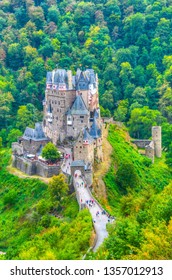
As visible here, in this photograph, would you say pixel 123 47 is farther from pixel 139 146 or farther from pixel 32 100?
pixel 139 146

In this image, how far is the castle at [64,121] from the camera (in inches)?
2608

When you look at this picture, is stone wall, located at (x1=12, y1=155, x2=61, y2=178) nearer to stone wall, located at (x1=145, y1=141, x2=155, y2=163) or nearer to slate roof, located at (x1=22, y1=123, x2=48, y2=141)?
slate roof, located at (x1=22, y1=123, x2=48, y2=141)

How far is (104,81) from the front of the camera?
11056 centimetres

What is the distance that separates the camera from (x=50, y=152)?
64.8 meters

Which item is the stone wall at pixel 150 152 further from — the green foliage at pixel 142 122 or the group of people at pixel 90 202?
the group of people at pixel 90 202

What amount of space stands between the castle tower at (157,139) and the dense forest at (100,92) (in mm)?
1296

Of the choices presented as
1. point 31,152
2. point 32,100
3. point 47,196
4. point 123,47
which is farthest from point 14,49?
point 47,196

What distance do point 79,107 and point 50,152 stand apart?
6.68 meters

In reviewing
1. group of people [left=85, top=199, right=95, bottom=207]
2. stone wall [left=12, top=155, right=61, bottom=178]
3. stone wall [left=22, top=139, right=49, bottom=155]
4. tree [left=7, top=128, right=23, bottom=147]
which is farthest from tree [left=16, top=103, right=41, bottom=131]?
group of people [left=85, top=199, right=95, bottom=207]

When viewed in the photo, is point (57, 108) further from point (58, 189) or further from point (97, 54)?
point (97, 54)

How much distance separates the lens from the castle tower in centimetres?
8250

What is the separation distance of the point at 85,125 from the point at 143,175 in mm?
12217

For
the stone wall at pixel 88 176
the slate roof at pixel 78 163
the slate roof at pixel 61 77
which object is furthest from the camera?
the slate roof at pixel 61 77

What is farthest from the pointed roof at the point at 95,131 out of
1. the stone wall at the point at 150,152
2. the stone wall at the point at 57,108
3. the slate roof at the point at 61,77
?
the stone wall at the point at 150,152
